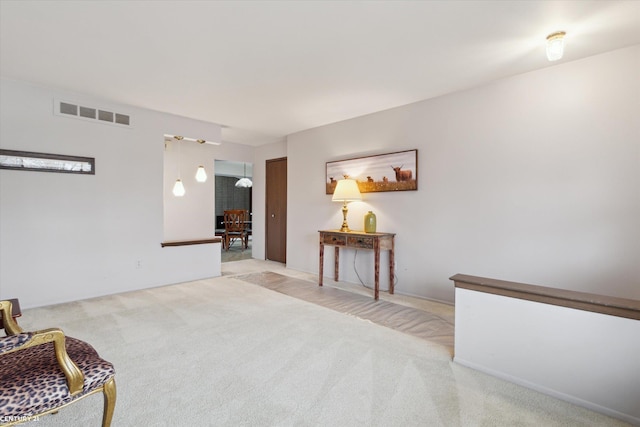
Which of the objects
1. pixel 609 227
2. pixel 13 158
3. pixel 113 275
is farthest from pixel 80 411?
pixel 609 227

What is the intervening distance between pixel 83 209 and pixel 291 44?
10.9 feet

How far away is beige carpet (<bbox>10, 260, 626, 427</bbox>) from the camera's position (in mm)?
1654

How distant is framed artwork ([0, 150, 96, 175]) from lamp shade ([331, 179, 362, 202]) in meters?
3.22

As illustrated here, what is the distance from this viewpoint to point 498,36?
2.38m

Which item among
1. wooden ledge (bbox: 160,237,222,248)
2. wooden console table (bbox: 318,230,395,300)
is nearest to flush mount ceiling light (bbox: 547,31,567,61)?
wooden console table (bbox: 318,230,395,300)

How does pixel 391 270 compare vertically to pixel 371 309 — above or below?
above

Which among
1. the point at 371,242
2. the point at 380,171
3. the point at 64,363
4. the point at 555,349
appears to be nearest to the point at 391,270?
the point at 371,242

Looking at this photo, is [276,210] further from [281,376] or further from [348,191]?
[281,376]

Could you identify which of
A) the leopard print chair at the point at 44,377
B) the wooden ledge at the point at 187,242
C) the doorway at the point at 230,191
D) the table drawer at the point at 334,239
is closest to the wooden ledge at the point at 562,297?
the table drawer at the point at 334,239

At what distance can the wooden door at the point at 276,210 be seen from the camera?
6.27 meters

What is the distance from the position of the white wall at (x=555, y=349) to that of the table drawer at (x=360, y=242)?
5.66 feet

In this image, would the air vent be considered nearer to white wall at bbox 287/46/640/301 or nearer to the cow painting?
white wall at bbox 287/46/640/301

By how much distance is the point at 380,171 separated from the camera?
167 inches

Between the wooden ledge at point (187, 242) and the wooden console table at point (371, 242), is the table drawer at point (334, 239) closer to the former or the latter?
the wooden console table at point (371, 242)
